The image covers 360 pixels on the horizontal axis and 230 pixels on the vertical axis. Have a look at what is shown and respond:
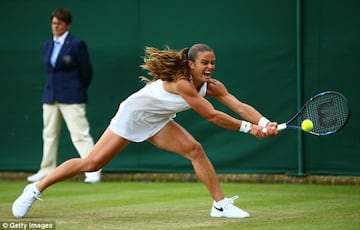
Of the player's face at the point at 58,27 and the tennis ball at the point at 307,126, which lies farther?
the player's face at the point at 58,27

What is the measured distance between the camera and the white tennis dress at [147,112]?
767cm

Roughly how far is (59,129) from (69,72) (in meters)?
0.76

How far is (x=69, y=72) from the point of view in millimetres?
11469

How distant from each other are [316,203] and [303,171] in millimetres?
2325

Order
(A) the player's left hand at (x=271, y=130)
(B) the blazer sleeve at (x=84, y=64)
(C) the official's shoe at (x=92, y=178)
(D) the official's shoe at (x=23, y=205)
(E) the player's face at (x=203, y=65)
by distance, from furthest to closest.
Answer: (C) the official's shoe at (x=92, y=178) → (B) the blazer sleeve at (x=84, y=64) → (D) the official's shoe at (x=23, y=205) → (E) the player's face at (x=203, y=65) → (A) the player's left hand at (x=271, y=130)

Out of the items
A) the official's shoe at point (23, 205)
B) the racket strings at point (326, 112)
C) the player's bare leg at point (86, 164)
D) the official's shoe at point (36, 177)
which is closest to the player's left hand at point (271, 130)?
the racket strings at point (326, 112)

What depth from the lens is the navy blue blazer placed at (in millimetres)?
11359

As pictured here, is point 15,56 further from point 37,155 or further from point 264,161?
point 264,161

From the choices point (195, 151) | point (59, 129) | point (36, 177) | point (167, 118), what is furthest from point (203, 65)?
point (36, 177)

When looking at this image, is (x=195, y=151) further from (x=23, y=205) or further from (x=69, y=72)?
(x=69, y=72)

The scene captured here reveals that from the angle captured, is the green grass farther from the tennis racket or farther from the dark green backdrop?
the tennis racket

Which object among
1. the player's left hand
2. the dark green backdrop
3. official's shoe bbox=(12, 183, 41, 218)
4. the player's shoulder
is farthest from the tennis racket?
the dark green backdrop

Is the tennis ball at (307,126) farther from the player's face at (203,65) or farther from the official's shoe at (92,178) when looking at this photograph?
the official's shoe at (92,178)

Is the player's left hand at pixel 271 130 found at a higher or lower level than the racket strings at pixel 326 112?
lower
